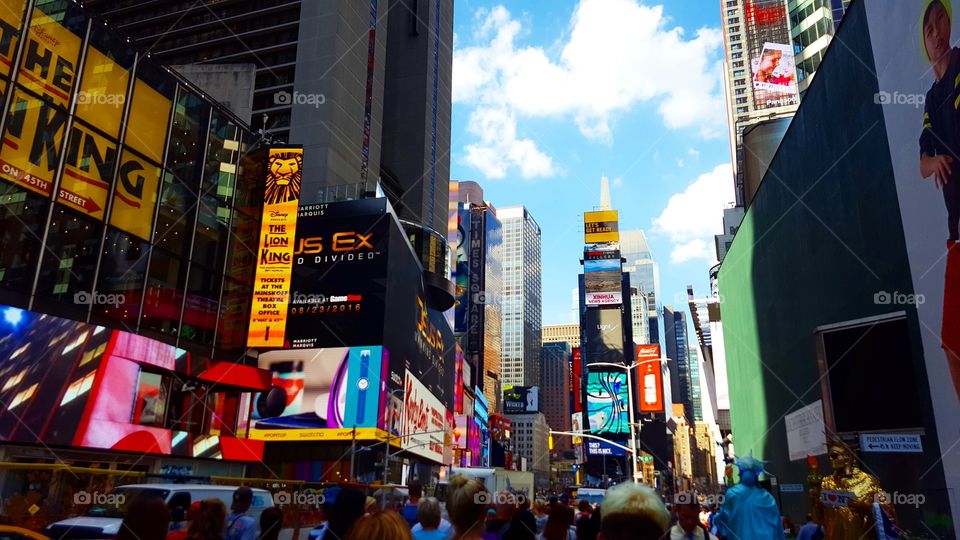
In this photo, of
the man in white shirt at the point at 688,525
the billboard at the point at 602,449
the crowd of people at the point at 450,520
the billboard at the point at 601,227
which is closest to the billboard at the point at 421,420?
the crowd of people at the point at 450,520

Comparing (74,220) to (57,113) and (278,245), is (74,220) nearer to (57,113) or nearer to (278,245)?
(57,113)

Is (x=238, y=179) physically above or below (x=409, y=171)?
below

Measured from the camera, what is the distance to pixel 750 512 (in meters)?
6.52

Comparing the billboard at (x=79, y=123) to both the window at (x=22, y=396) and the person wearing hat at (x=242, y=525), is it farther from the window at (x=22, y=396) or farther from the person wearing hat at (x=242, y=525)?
the person wearing hat at (x=242, y=525)

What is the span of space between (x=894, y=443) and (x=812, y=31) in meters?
→ 89.0

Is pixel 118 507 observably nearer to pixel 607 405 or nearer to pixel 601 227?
pixel 607 405

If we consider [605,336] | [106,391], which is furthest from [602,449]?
[106,391]

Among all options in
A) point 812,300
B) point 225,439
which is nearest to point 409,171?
point 225,439

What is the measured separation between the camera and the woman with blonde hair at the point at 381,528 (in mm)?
3373

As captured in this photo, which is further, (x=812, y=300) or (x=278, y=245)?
(x=278, y=245)

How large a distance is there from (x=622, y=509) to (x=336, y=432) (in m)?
48.8

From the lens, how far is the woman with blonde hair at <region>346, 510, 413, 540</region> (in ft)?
11.1

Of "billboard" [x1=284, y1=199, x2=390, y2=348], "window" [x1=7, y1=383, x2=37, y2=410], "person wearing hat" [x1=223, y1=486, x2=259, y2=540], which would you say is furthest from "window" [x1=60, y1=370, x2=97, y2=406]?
"billboard" [x1=284, y1=199, x2=390, y2=348]

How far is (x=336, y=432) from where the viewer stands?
49562 mm
